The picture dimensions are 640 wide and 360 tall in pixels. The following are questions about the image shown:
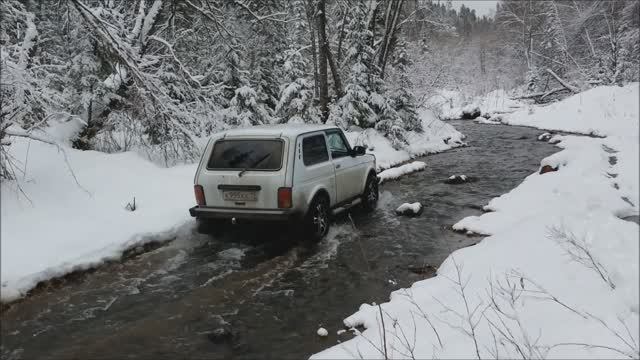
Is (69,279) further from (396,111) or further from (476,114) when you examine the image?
(476,114)

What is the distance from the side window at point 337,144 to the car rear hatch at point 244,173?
1752mm

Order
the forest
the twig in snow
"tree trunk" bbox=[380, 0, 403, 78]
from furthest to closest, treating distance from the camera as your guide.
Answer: "tree trunk" bbox=[380, 0, 403, 78] → the forest → the twig in snow

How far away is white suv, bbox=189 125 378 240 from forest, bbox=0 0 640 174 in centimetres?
249

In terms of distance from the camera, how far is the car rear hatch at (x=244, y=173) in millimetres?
7418

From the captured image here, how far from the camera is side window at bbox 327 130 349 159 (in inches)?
359

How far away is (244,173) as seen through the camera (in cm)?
750

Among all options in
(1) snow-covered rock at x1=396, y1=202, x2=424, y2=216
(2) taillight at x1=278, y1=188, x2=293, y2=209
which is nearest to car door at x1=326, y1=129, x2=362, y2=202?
(1) snow-covered rock at x1=396, y1=202, x2=424, y2=216

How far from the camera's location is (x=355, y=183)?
9.85m

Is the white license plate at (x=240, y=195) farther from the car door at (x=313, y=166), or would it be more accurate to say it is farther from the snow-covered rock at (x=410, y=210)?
the snow-covered rock at (x=410, y=210)

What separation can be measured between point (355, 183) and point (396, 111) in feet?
38.9

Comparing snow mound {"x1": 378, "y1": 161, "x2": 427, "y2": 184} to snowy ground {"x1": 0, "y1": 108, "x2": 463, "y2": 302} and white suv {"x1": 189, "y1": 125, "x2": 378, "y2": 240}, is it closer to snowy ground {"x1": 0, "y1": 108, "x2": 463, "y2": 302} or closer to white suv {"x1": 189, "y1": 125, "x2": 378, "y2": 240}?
snowy ground {"x1": 0, "y1": 108, "x2": 463, "y2": 302}

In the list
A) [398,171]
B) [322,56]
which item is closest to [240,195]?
[398,171]

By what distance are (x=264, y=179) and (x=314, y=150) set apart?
4.29 ft

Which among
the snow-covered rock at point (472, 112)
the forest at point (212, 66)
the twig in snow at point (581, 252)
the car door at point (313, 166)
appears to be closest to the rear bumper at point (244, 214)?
the car door at point (313, 166)
